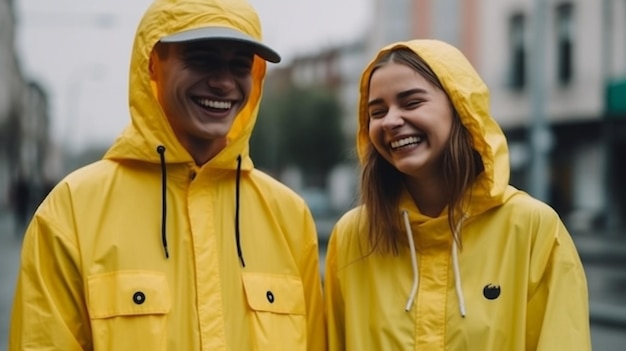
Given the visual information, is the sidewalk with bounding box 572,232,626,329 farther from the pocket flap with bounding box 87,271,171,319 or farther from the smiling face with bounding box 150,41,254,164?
the pocket flap with bounding box 87,271,171,319

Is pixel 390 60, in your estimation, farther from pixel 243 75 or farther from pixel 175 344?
pixel 175 344

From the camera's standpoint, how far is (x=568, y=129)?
2778 centimetres

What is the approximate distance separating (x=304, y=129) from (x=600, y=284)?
34740 millimetres

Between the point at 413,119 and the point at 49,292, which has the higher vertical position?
the point at 413,119

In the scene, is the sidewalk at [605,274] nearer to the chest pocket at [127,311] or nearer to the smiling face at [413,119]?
the smiling face at [413,119]

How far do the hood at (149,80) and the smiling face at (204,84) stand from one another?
54 mm

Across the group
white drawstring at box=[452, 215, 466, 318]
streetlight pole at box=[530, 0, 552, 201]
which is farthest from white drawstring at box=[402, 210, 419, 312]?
streetlight pole at box=[530, 0, 552, 201]

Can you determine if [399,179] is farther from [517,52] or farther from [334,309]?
[517,52]

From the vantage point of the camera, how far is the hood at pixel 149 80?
2936mm

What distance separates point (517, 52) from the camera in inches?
1144

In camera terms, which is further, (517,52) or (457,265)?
(517,52)

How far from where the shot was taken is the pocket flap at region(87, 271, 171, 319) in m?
2.76

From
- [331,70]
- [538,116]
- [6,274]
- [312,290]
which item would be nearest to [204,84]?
[312,290]

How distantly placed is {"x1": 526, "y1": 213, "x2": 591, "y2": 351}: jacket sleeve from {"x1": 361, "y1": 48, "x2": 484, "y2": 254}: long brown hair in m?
0.28
